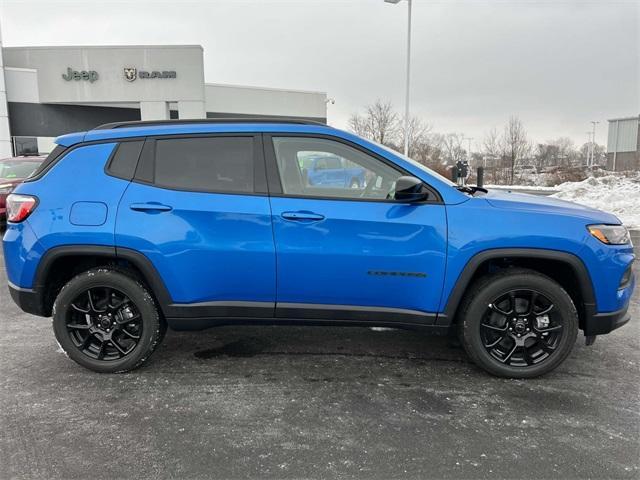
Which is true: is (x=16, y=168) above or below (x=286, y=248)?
above

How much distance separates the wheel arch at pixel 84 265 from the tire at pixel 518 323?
88.9 inches

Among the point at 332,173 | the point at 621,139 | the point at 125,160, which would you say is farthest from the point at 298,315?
the point at 621,139

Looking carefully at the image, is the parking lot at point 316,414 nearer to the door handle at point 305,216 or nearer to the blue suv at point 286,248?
the blue suv at point 286,248

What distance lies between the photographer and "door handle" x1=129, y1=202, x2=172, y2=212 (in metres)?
3.39

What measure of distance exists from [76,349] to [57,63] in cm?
3045

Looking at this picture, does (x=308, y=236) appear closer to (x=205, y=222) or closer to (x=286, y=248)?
(x=286, y=248)

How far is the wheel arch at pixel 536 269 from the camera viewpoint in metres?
3.30

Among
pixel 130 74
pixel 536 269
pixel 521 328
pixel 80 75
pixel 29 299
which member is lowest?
pixel 521 328

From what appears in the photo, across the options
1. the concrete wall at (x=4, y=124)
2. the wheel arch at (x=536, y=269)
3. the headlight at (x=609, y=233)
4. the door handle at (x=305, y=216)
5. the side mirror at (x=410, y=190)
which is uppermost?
the concrete wall at (x=4, y=124)

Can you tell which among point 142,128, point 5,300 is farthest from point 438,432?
point 5,300

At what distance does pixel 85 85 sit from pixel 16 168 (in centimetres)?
2171

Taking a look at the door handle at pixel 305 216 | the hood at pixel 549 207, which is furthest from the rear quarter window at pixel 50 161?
the hood at pixel 549 207

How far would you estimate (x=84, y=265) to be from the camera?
12.3 ft

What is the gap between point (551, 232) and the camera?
10.8 ft
